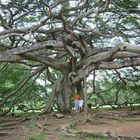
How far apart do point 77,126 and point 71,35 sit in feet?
9.70

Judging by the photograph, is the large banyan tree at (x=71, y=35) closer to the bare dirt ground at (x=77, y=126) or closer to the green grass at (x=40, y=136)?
the bare dirt ground at (x=77, y=126)

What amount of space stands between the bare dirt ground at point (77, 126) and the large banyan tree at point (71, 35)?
1.35 m

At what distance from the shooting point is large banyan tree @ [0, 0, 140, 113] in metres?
10.2

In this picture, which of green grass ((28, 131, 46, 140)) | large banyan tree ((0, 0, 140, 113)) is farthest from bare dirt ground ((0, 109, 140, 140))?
large banyan tree ((0, 0, 140, 113))

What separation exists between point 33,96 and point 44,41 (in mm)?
7267

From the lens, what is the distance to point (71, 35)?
10789mm

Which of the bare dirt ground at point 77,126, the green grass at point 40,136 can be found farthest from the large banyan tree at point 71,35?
the green grass at point 40,136

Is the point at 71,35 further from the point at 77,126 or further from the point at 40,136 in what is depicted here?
the point at 40,136

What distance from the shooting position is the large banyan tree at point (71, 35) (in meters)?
10.2

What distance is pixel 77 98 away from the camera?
11.4 meters

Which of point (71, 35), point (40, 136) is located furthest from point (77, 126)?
point (71, 35)

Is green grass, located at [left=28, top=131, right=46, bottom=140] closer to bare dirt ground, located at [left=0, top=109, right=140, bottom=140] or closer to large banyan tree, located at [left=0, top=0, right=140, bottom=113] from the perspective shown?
bare dirt ground, located at [left=0, top=109, right=140, bottom=140]

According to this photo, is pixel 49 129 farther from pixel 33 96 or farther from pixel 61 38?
pixel 33 96

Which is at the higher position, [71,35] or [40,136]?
[71,35]
